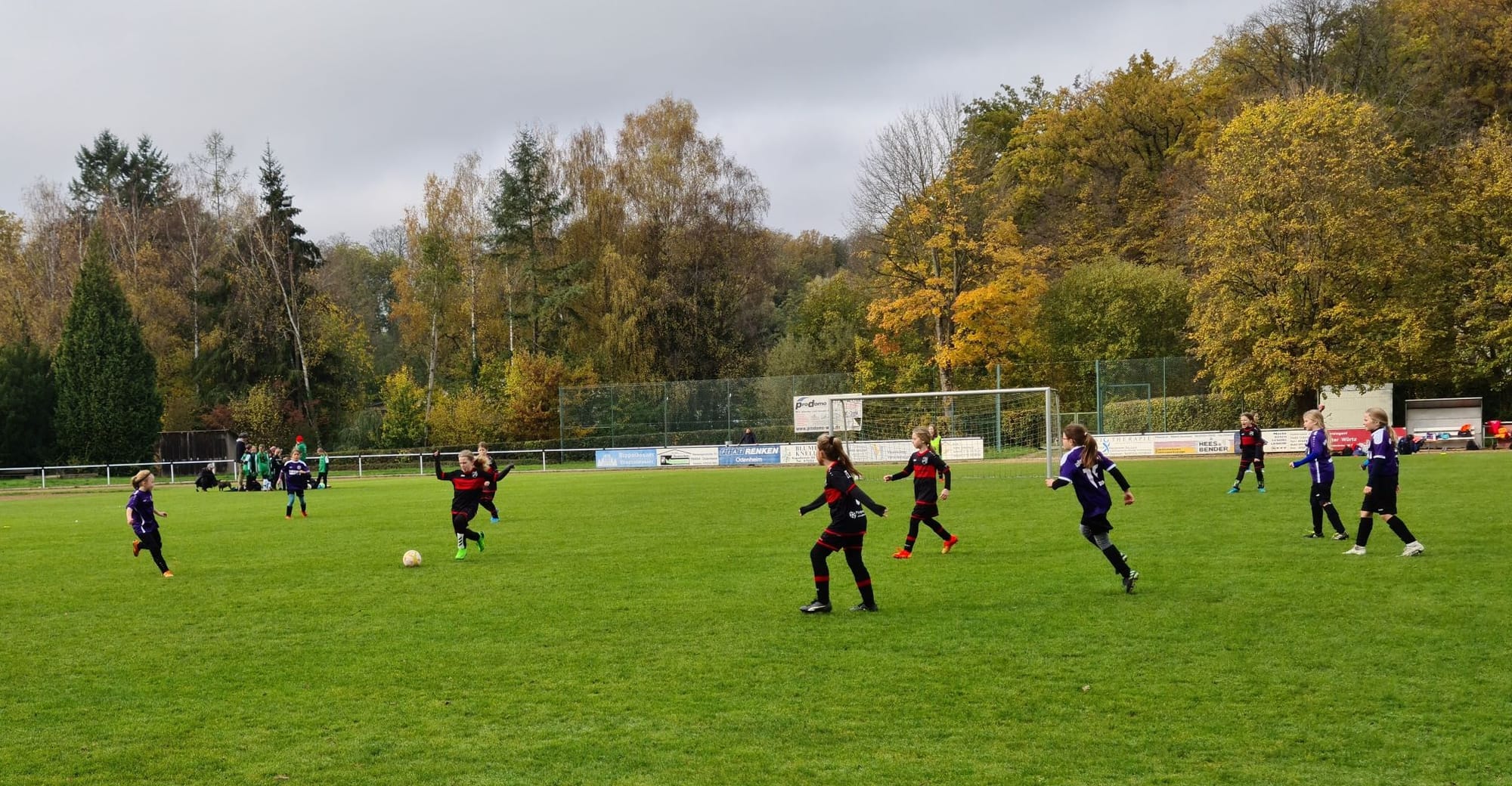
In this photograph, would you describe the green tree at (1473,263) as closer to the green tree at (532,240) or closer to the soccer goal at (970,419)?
the soccer goal at (970,419)

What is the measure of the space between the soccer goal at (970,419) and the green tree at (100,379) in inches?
1177

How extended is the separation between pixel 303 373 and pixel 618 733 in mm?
51469

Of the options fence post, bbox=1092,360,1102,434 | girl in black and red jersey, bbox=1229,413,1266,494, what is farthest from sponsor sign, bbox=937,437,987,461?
girl in black and red jersey, bbox=1229,413,1266,494

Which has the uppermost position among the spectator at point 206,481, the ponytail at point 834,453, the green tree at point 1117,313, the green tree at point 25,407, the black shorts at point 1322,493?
the green tree at point 1117,313

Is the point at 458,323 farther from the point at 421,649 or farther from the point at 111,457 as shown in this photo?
the point at 421,649

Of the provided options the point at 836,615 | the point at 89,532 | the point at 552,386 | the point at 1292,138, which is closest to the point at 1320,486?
the point at 836,615

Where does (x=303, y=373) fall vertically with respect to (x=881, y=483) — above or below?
above

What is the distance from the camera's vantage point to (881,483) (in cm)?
2912

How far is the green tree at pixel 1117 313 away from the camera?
5069cm

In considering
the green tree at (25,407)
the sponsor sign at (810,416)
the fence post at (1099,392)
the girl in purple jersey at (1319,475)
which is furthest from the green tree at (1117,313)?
the green tree at (25,407)

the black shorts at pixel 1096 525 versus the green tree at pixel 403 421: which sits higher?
the green tree at pixel 403 421

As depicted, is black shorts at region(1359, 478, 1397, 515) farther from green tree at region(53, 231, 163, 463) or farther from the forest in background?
green tree at region(53, 231, 163, 463)

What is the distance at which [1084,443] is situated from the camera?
11.0m

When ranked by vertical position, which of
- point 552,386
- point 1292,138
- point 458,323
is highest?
point 1292,138
